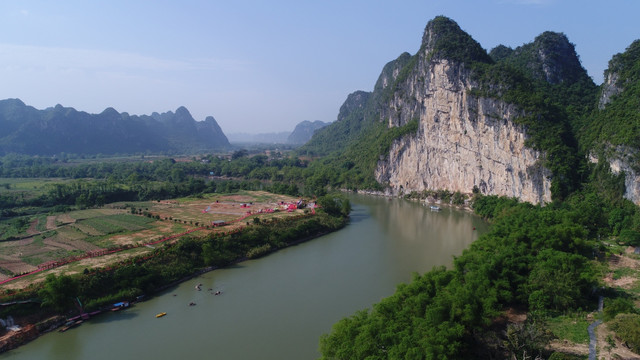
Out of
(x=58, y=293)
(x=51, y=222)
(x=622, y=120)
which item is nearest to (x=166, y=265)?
(x=58, y=293)

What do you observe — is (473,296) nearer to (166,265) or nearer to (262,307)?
(262,307)

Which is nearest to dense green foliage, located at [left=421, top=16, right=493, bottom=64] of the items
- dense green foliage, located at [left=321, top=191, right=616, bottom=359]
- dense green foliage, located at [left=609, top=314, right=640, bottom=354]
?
dense green foliage, located at [left=321, top=191, right=616, bottom=359]

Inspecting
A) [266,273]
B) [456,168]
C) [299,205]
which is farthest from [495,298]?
[456,168]

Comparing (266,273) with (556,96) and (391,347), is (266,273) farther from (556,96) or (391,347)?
(556,96)

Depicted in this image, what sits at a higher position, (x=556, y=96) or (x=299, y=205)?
(x=556, y=96)

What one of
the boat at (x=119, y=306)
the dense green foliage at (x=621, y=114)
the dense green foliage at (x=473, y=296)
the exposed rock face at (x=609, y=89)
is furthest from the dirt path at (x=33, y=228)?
the exposed rock face at (x=609, y=89)

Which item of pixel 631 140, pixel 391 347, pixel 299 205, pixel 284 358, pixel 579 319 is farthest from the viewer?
pixel 299 205

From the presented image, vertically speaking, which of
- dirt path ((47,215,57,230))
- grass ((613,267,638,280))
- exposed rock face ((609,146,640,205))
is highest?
exposed rock face ((609,146,640,205))

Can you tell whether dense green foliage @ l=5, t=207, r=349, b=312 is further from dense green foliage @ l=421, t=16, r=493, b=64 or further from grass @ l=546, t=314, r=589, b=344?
dense green foliage @ l=421, t=16, r=493, b=64
